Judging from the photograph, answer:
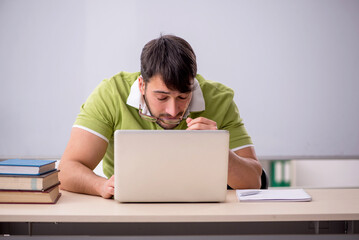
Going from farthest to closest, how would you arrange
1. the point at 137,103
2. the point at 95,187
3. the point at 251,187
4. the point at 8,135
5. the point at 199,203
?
the point at 8,135 → the point at 137,103 → the point at 251,187 → the point at 95,187 → the point at 199,203

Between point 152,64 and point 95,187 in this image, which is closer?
point 95,187

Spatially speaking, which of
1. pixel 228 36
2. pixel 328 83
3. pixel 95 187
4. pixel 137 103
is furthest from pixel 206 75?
pixel 95 187

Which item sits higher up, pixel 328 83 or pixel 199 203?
pixel 328 83

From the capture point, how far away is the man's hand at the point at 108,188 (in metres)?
1.37

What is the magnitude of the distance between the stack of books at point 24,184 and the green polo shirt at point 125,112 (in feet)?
1.58

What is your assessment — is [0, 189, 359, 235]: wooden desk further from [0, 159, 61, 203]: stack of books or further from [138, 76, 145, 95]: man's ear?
[138, 76, 145, 95]: man's ear

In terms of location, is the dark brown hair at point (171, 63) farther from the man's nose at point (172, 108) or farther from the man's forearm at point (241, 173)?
the man's forearm at point (241, 173)

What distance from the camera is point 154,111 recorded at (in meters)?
1.79

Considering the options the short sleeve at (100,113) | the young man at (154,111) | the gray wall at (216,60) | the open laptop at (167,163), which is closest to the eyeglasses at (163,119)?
the young man at (154,111)

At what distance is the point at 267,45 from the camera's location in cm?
351

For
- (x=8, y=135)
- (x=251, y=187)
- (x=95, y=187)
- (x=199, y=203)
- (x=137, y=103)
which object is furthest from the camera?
(x=8, y=135)

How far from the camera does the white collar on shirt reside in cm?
186

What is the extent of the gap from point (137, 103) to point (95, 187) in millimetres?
524

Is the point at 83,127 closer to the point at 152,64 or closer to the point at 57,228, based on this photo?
the point at 152,64
